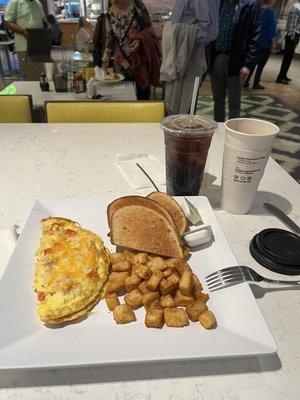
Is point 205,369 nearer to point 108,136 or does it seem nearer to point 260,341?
point 260,341

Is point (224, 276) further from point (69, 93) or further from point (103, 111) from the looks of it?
point (69, 93)

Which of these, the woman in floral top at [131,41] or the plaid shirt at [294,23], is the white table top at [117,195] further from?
the plaid shirt at [294,23]

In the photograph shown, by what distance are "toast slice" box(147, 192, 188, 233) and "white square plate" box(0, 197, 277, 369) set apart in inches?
6.4

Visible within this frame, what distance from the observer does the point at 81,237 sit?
0.74 meters

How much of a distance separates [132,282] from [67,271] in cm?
14

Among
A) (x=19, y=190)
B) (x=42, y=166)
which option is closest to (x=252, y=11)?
(x=42, y=166)

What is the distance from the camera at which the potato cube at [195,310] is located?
59cm

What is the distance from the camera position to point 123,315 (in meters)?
0.59

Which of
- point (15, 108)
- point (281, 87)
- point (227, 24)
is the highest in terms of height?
point (227, 24)

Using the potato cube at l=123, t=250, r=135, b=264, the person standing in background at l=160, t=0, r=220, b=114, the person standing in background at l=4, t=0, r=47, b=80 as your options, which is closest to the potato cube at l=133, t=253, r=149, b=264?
the potato cube at l=123, t=250, r=135, b=264

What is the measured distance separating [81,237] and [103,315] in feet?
0.65

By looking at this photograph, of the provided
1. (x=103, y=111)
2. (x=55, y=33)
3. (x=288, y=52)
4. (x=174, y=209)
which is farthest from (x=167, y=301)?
(x=55, y=33)

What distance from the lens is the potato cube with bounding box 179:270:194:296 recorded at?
24.1 inches

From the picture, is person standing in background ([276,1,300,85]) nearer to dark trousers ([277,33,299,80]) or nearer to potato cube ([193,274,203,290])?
dark trousers ([277,33,299,80])
